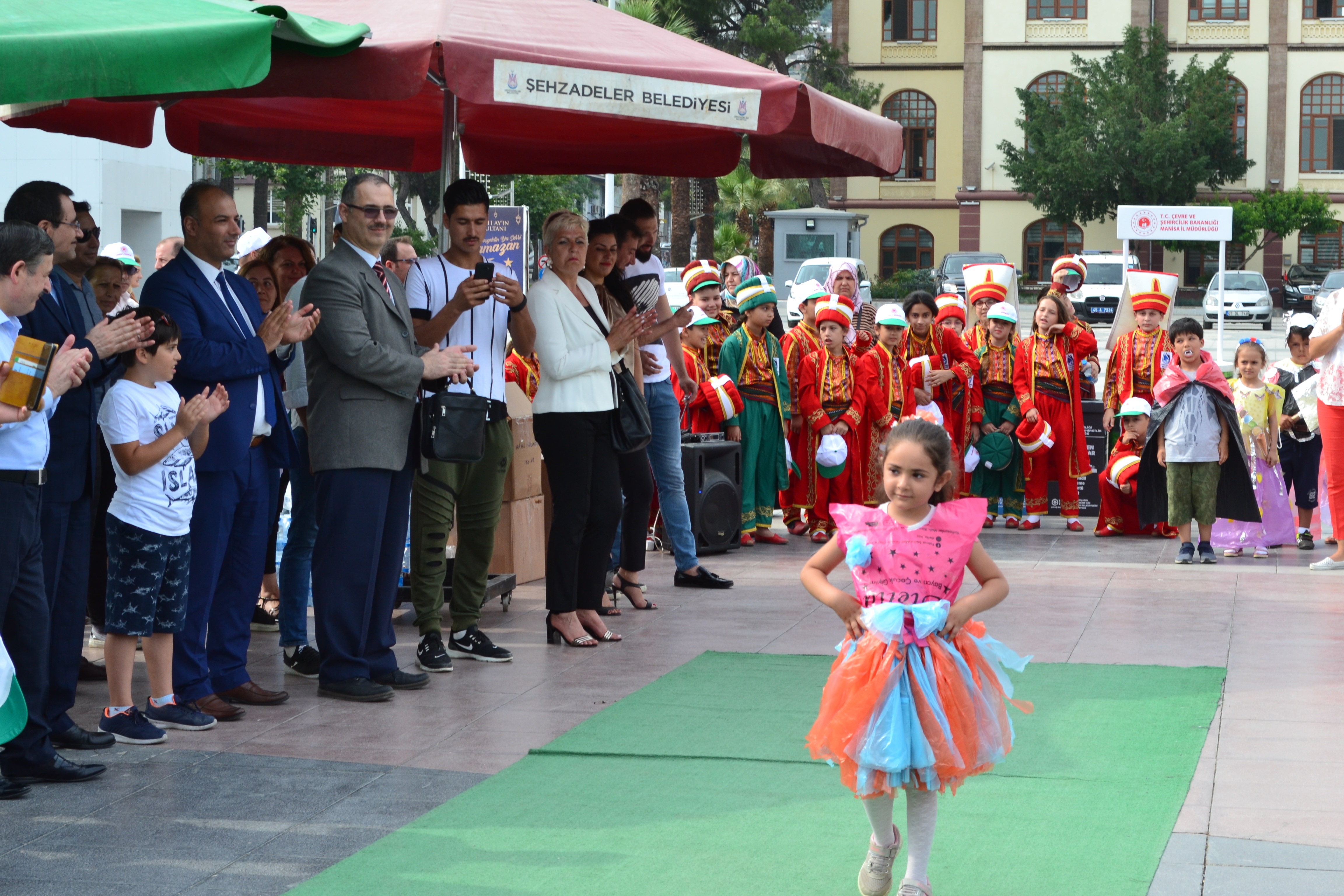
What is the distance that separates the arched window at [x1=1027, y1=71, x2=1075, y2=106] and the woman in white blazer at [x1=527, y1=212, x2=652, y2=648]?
50.7 m

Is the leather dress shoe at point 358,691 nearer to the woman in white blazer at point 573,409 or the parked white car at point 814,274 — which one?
the woman in white blazer at point 573,409

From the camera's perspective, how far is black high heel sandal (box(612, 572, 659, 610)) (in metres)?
8.41

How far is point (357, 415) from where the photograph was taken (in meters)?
6.09

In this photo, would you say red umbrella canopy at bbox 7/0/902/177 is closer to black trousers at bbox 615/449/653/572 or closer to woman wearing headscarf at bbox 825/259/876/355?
black trousers at bbox 615/449/653/572

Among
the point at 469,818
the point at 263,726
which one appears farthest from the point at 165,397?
the point at 469,818

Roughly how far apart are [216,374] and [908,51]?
5334 centimetres

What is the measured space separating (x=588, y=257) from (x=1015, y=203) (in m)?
50.3

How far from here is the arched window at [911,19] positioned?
5609 centimetres

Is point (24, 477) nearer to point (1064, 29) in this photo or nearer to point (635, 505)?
point (635, 505)

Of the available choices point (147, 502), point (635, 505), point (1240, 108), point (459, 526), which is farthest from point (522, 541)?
point (1240, 108)

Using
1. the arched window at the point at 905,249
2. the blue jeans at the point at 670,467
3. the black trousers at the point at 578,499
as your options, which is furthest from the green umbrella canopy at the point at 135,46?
the arched window at the point at 905,249

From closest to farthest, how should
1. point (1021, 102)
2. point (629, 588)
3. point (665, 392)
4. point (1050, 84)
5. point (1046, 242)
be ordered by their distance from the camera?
point (629, 588) → point (665, 392) → point (1021, 102) → point (1050, 84) → point (1046, 242)

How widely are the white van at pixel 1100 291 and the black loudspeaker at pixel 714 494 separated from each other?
28.5 metres

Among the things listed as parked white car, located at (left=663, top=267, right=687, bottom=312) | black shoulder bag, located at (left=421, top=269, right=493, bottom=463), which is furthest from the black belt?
parked white car, located at (left=663, top=267, right=687, bottom=312)
